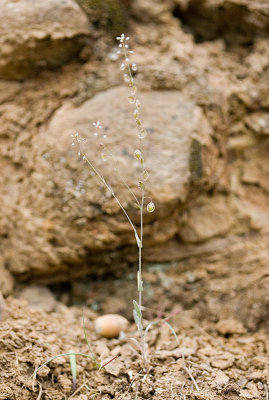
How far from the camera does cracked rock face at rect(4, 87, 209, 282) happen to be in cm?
193

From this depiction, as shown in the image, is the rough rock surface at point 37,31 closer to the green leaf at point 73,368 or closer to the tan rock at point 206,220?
the tan rock at point 206,220

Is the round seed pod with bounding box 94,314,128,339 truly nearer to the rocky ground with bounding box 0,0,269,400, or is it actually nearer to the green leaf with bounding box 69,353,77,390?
the rocky ground with bounding box 0,0,269,400

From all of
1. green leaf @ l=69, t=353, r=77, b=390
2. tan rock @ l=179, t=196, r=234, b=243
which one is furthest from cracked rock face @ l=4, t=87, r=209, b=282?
green leaf @ l=69, t=353, r=77, b=390

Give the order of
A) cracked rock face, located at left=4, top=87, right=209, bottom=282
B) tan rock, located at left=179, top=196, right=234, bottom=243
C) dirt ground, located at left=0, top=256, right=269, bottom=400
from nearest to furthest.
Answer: dirt ground, located at left=0, top=256, right=269, bottom=400 → cracked rock face, located at left=4, top=87, right=209, bottom=282 → tan rock, located at left=179, top=196, right=234, bottom=243

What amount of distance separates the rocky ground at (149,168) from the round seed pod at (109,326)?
0.03 metres

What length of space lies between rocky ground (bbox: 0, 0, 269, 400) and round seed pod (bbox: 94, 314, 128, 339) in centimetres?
3

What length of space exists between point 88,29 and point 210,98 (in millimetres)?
674

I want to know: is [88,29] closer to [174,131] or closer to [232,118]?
[174,131]

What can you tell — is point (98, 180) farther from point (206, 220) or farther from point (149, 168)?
point (206, 220)

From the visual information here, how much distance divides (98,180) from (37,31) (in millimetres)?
746

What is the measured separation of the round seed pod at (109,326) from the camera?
1812 millimetres

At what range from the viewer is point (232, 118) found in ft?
7.36

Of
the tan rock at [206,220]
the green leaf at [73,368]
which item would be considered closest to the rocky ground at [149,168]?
the tan rock at [206,220]

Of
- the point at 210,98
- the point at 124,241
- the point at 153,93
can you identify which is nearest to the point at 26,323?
the point at 124,241
